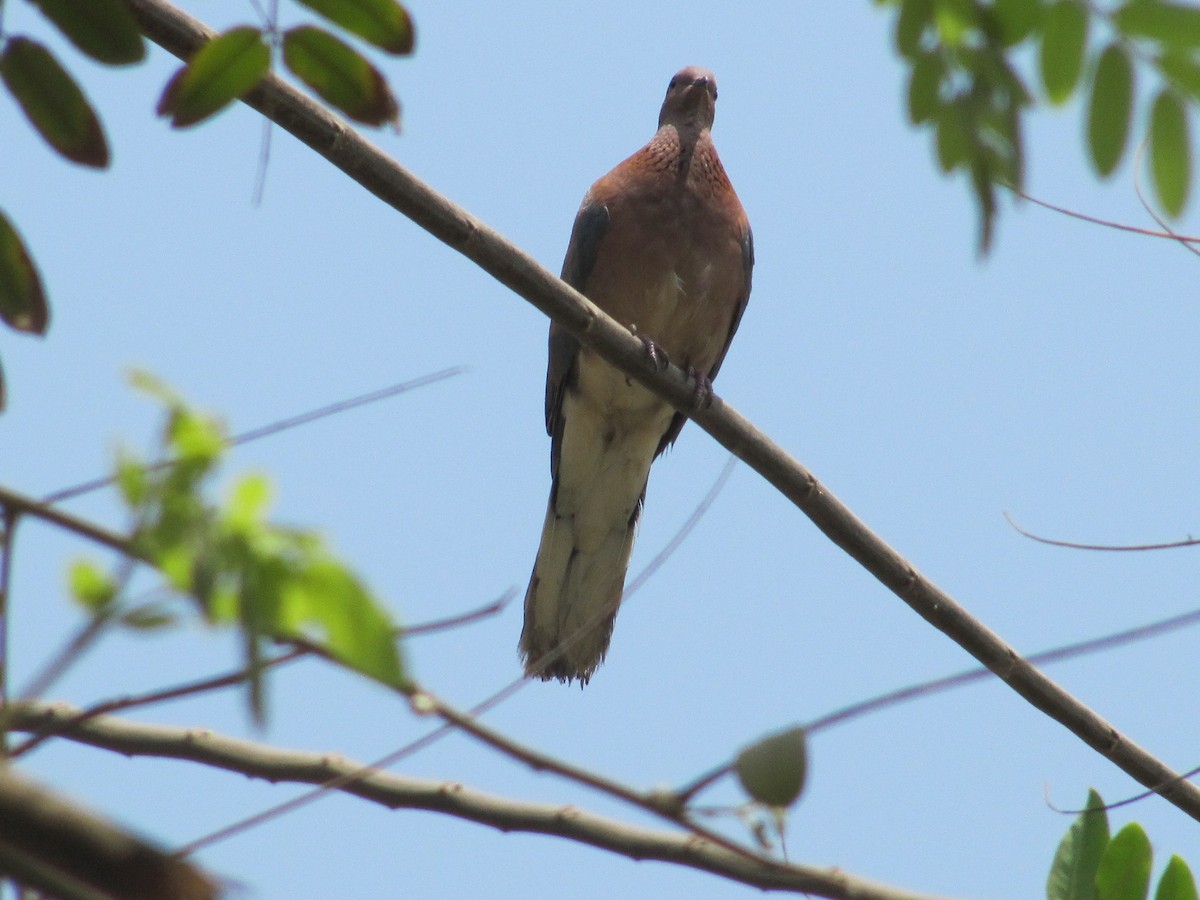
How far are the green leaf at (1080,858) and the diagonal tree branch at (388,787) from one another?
1.18m

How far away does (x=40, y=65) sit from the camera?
1976mm

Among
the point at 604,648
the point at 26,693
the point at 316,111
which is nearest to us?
the point at 26,693

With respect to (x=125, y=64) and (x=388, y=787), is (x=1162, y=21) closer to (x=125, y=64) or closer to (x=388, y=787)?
(x=125, y=64)

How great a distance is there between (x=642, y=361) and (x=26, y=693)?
3003 mm

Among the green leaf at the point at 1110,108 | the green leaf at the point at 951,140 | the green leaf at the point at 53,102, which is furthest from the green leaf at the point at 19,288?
the green leaf at the point at 1110,108

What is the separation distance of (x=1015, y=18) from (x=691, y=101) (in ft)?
15.5

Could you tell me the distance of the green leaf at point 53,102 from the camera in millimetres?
1966

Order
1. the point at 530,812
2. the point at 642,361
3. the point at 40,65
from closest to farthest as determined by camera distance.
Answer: the point at 40,65, the point at 530,812, the point at 642,361

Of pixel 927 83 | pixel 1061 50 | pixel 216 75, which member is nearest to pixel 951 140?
pixel 927 83

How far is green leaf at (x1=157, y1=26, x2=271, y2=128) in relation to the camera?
200cm

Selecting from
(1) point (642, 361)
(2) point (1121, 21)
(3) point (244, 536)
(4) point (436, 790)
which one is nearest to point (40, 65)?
(3) point (244, 536)

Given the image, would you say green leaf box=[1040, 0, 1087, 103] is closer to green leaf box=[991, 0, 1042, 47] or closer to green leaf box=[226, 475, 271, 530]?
green leaf box=[991, 0, 1042, 47]

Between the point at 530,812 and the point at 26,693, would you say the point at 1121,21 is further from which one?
the point at 26,693

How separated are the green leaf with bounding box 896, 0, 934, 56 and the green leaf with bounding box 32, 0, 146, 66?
48.2 inches
